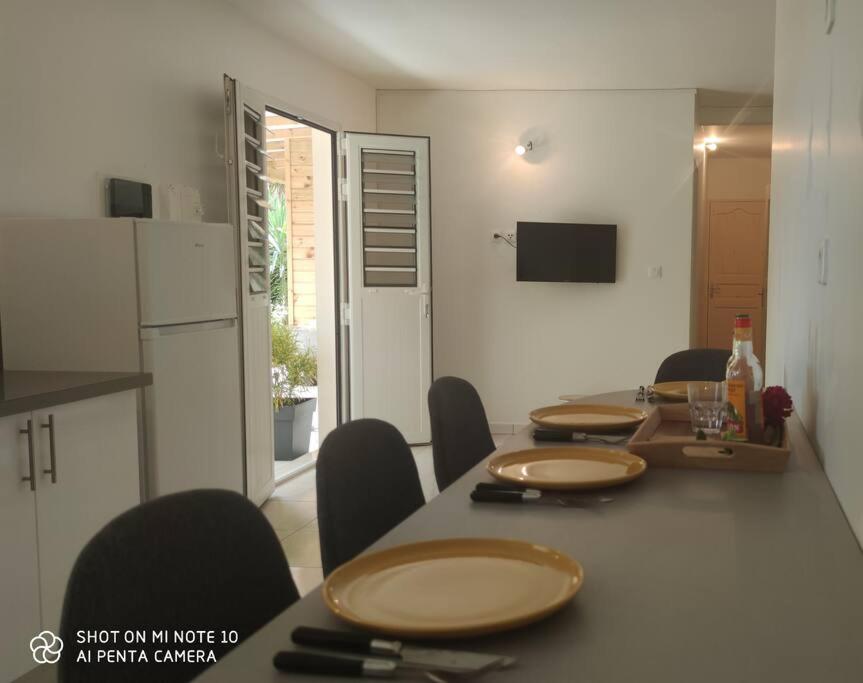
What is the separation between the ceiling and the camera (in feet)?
14.5

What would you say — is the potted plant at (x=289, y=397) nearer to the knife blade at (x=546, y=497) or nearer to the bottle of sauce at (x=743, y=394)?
the bottle of sauce at (x=743, y=394)

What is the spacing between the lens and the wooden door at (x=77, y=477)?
91.4 inches

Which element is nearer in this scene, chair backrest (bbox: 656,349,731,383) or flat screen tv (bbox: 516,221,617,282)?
chair backrest (bbox: 656,349,731,383)

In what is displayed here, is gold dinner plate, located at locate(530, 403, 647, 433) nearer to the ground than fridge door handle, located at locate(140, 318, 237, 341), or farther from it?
nearer to the ground

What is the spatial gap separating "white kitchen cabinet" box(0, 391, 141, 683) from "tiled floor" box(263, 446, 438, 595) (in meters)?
0.76

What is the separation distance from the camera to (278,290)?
22.0 feet

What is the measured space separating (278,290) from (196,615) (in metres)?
5.70

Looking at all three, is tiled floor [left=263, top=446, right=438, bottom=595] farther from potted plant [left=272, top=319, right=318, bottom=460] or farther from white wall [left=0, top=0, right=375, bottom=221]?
white wall [left=0, top=0, right=375, bottom=221]

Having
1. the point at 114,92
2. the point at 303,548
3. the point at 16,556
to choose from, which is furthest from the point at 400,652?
the point at 114,92

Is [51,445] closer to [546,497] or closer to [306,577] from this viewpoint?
[306,577]

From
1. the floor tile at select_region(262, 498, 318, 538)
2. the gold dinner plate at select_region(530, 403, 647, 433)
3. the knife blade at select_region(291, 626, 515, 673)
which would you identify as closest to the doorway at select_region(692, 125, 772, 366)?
the floor tile at select_region(262, 498, 318, 538)

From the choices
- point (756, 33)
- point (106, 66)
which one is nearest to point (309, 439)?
point (106, 66)

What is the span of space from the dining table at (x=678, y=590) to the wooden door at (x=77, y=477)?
4.52ft

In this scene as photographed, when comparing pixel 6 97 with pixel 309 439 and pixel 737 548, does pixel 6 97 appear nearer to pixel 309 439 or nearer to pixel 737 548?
pixel 737 548
